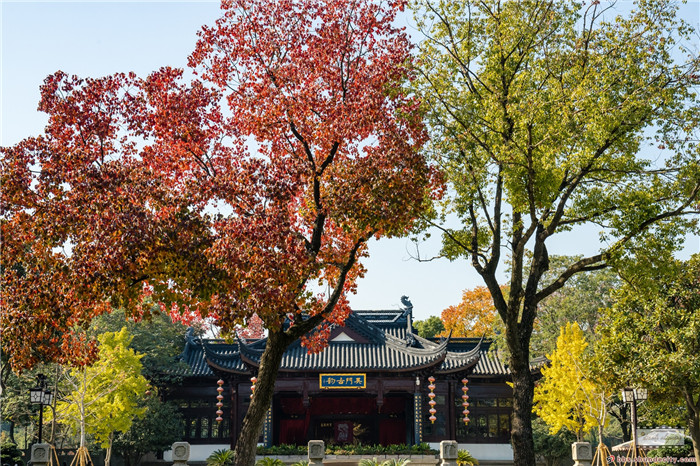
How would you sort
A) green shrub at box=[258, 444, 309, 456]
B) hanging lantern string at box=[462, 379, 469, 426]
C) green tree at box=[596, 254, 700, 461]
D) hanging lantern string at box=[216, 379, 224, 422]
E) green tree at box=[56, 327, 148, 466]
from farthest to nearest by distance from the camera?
hanging lantern string at box=[216, 379, 224, 422], hanging lantern string at box=[462, 379, 469, 426], green shrub at box=[258, 444, 309, 456], green tree at box=[56, 327, 148, 466], green tree at box=[596, 254, 700, 461]

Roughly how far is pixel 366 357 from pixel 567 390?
25.8 ft

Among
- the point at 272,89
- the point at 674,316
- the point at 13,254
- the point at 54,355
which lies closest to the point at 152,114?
the point at 272,89

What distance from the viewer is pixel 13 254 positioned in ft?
30.3

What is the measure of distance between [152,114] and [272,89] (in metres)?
1.93

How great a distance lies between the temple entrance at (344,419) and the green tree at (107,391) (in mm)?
7643

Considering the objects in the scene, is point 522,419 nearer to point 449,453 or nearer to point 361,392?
point 449,453

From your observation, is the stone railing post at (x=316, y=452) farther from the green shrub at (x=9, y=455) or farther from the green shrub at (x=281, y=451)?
the green shrub at (x=9, y=455)

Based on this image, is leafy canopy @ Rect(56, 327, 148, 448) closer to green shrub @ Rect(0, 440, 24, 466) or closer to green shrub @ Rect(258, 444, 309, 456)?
green shrub @ Rect(0, 440, 24, 466)

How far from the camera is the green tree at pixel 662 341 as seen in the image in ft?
54.5

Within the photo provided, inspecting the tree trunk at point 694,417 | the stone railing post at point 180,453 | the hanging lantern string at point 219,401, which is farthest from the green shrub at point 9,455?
the tree trunk at point 694,417

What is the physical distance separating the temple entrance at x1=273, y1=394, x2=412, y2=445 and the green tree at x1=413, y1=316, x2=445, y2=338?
16462mm

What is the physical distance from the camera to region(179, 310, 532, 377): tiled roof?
1037 inches

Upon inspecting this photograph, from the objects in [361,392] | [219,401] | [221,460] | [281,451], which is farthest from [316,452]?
[219,401]

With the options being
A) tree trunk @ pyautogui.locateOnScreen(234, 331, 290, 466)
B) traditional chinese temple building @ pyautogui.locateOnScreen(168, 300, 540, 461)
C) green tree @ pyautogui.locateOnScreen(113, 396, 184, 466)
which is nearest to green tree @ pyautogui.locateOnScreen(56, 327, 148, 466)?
green tree @ pyautogui.locateOnScreen(113, 396, 184, 466)
